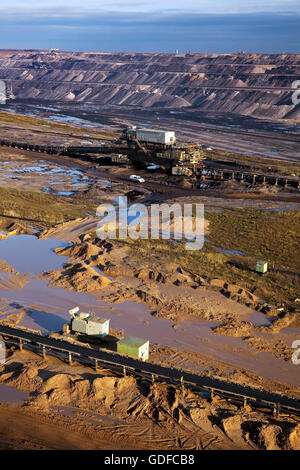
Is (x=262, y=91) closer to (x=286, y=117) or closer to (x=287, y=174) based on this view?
(x=286, y=117)

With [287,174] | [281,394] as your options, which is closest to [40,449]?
[281,394]

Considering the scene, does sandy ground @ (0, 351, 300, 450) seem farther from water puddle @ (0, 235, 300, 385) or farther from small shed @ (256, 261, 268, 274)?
small shed @ (256, 261, 268, 274)

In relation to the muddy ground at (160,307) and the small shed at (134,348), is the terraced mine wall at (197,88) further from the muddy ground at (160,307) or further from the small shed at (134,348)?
the small shed at (134,348)

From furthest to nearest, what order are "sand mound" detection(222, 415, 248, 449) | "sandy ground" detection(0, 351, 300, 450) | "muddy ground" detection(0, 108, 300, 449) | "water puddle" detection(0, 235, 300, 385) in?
1. "water puddle" detection(0, 235, 300, 385)
2. "muddy ground" detection(0, 108, 300, 449)
3. "sand mound" detection(222, 415, 248, 449)
4. "sandy ground" detection(0, 351, 300, 450)

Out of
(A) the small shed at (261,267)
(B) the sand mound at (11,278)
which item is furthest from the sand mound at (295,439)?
(B) the sand mound at (11,278)

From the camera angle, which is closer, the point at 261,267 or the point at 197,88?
the point at 261,267

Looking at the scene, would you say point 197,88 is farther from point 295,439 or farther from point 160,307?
point 295,439

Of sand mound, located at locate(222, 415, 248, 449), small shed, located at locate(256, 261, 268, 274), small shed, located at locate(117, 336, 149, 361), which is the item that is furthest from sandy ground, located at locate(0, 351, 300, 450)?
small shed, located at locate(256, 261, 268, 274)

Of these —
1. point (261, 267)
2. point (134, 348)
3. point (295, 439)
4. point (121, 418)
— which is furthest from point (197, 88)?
point (295, 439)
